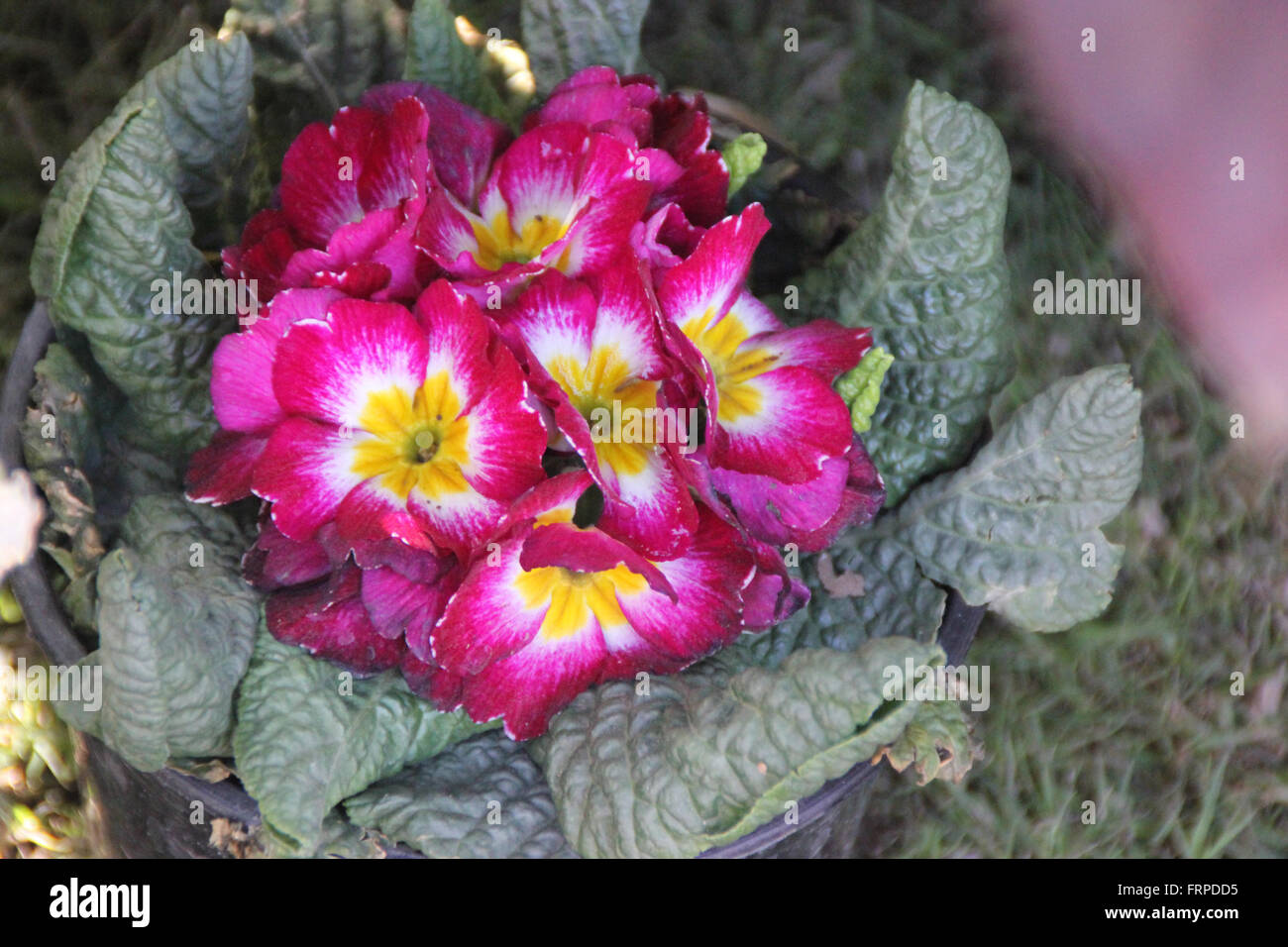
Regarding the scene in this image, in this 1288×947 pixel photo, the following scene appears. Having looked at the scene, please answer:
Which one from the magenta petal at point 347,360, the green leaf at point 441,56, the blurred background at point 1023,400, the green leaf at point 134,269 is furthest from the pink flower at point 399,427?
the blurred background at point 1023,400

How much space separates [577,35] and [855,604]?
38 cm

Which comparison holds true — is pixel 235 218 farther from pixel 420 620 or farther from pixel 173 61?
pixel 420 620

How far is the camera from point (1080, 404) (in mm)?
737

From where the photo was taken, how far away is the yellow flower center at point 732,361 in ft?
2.17

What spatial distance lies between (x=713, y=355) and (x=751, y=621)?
0.14 m

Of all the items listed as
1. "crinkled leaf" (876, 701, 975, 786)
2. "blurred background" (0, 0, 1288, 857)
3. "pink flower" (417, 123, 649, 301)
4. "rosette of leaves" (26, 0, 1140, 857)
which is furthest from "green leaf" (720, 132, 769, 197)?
"blurred background" (0, 0, 1288, 857)

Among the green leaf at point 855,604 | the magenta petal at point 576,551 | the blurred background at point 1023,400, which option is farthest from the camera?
the blurred background at point 1023,400

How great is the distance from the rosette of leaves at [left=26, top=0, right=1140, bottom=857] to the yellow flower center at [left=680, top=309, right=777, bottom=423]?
64 millimetres

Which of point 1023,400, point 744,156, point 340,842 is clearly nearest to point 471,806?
point 340,842

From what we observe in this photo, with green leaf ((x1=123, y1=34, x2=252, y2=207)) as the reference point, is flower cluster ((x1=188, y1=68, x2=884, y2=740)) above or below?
below

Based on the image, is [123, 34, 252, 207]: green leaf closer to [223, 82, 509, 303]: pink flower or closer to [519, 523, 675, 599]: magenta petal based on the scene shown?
[223, 82, 509, 303]: pink flower

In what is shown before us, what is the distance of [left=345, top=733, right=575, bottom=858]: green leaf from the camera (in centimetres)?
69

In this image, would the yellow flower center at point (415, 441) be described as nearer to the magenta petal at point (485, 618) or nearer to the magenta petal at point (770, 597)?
the magenta petal at point (485, 618)
